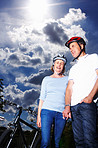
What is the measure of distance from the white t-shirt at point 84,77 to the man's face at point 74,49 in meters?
0.20

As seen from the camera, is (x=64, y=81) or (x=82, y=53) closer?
(x=82, y=53)

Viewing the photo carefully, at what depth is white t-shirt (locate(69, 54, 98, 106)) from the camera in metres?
2.57

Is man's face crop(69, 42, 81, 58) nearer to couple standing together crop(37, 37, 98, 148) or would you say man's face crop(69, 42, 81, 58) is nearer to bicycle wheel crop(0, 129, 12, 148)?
couple standing together crop(37, 37, 98, 148)

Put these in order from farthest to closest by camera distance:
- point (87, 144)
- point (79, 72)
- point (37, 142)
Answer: point (37, 142) < point (79, 72) < point (87, 144)

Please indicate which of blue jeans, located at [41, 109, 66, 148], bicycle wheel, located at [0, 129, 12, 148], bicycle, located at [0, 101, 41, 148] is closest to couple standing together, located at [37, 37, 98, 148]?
blue jeans, located at [41, 109, 66, 148]

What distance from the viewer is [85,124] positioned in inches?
93.7

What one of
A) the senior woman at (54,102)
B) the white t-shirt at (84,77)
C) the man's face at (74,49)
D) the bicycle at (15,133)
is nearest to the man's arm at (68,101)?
the white t-shirt at (84,77)

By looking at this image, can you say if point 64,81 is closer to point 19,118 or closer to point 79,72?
point 79,72

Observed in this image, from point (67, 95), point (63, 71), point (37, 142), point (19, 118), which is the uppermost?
point (63, 71)

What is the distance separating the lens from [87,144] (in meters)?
2.33

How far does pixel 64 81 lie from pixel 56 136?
121 centimetres

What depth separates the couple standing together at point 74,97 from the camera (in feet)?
7.84

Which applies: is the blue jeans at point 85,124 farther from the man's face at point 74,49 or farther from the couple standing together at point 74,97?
the man's face at point 74,49

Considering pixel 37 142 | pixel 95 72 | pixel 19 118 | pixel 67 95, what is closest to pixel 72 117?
pixel 67 95
